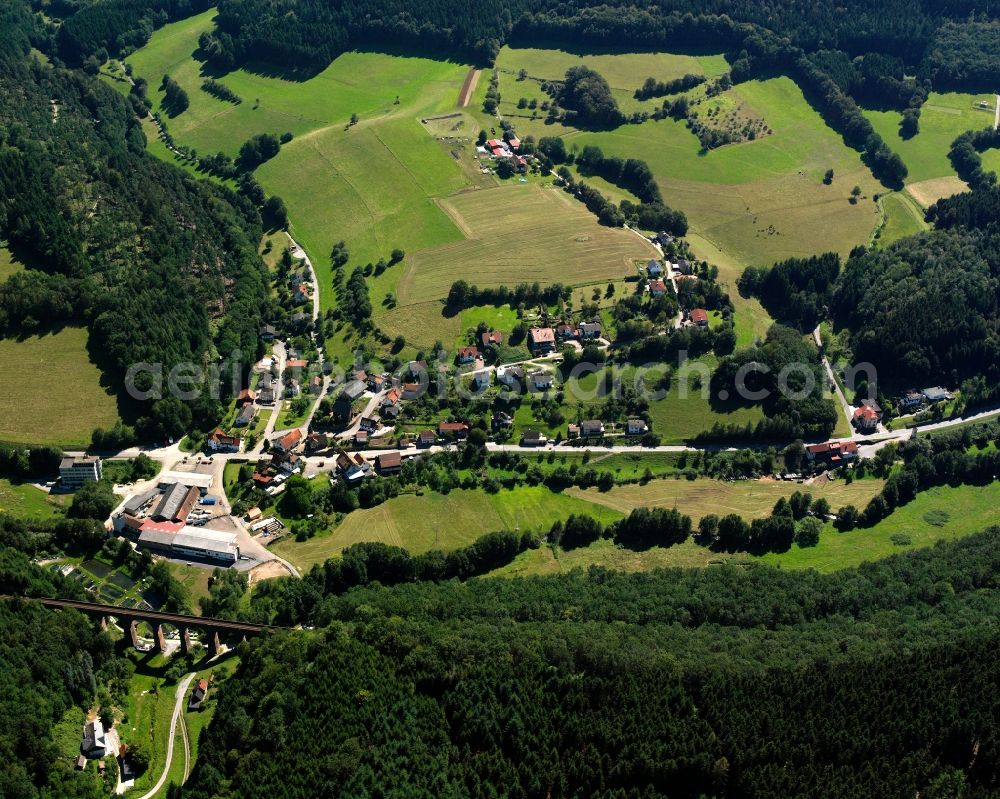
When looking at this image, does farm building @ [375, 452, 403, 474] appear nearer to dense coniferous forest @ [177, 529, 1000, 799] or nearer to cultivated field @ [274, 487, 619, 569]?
cultivated field @ [274, 487, 619, 569]

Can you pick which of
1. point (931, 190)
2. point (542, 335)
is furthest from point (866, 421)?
point (931, 190)

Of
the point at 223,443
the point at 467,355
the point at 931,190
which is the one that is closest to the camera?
the point at 223,443

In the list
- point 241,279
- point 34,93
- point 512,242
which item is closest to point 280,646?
point 241,279

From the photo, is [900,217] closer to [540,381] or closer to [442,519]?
[540,381]

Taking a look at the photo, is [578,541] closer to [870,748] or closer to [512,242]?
[870,748]

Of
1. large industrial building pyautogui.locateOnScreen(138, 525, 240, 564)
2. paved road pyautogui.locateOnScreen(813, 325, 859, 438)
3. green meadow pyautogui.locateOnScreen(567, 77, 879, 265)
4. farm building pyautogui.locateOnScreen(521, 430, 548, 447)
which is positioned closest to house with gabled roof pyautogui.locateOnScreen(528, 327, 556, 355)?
farm building pyautogui.locateOnScreen(521, 430, 548, 447)

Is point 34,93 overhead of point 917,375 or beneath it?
overhead
